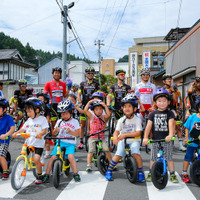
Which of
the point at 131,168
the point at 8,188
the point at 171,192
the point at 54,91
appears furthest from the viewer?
the point at 54,91

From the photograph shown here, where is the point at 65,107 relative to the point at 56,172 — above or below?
above

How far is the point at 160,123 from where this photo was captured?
4398 mm

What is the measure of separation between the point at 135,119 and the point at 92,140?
114 cm

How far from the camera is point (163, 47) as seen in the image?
51.4m

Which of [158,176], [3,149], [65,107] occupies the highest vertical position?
[65,107]

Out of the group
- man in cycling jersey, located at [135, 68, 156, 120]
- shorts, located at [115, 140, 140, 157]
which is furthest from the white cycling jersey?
Answer: shorts, located at [115, 140, 140, 157]

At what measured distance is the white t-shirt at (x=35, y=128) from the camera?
4375mm

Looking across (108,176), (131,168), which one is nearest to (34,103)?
(108,176)

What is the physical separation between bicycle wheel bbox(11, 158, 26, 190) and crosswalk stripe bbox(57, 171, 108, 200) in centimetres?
81

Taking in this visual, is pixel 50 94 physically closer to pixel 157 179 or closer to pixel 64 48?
pixel 157 179

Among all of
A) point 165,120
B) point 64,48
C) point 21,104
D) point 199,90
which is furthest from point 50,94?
point 64,48

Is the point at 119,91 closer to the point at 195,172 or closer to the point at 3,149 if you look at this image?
the point at 195,172

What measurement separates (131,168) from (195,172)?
1173 millimetres

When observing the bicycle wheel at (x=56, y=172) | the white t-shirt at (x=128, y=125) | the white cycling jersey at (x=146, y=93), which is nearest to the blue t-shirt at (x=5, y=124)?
the bicycle wheel at (x=56, y=172)
